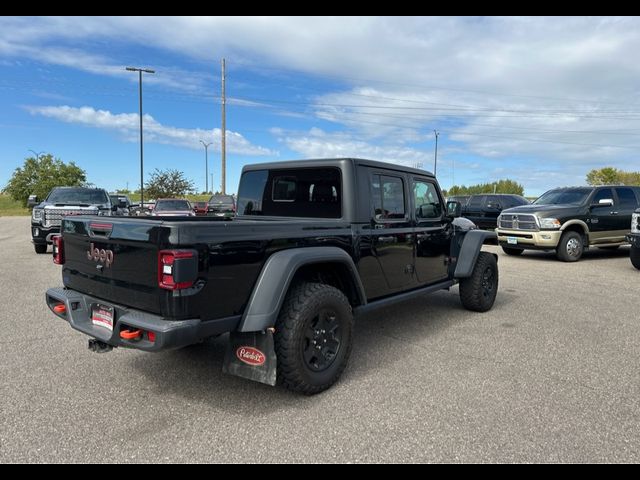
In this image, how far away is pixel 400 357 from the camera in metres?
4.25

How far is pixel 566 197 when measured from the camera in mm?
12031

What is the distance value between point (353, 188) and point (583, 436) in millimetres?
2497

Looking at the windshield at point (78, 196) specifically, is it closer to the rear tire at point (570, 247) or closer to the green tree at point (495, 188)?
the rear tire at point (570, 247)

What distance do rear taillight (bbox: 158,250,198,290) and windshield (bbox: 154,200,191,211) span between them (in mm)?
16708

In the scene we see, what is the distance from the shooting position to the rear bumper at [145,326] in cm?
273

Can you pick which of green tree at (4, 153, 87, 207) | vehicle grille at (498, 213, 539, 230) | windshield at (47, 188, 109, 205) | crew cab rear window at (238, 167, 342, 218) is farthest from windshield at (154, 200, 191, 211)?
green tree at (4, 153, 87, 207)

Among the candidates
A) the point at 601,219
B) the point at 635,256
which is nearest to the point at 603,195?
the point at 601,219

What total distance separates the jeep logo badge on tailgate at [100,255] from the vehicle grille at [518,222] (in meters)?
10.6

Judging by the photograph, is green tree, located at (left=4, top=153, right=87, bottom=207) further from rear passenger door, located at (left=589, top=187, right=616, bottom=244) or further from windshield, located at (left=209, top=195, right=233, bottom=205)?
rear passenger door, located at (left=589, top=187, right=616, bottom=244)

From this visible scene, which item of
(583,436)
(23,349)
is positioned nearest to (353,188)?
(583,436)

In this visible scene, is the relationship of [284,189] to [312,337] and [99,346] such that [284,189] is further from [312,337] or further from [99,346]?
[99,346]

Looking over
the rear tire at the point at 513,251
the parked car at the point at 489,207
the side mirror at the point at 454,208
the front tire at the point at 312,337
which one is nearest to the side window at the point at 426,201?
the side mirror at the point at 454,208

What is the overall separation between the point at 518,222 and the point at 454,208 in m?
7.15
